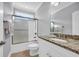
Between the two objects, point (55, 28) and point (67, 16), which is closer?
point (67, 16)

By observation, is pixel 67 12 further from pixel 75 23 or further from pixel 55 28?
pixel 55 28

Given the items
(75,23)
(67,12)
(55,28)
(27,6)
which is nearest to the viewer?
(75,23)

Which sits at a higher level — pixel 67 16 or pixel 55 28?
pixel 67 16

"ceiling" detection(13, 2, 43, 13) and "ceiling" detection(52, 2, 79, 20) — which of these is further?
"ceiling" detection(13, 2, 43, 13)

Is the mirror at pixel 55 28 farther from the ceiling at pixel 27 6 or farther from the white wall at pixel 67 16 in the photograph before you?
the ceiling at pixel 27 6

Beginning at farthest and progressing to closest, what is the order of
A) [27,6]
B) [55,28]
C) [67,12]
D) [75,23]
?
[27,6] < [55,28] < [67,12] < [75,23]

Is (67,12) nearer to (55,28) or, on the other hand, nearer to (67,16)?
(67,16)

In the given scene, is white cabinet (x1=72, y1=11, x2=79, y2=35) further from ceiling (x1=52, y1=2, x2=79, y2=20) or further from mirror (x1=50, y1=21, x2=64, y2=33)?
mirror (x1=50, y1=21, x2=64, y2=33)

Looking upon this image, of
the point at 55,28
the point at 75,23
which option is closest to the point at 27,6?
the point at 55,28

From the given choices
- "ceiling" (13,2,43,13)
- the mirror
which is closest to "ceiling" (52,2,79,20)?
the mirror

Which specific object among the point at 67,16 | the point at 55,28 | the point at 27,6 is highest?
the point at 27,6

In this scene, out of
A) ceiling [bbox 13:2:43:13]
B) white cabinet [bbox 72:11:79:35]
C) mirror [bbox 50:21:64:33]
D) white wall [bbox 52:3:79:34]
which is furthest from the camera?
ceiling [bbox 13:2:43:13]

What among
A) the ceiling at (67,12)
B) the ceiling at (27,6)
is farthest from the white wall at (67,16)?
the ceiling at (27,6)

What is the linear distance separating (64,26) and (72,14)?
32cm
